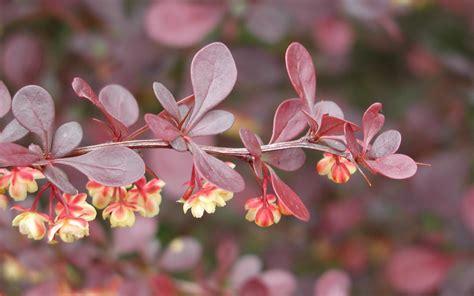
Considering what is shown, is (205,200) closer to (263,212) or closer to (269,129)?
(263,212)

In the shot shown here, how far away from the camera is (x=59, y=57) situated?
5.50 ft

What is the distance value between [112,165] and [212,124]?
127 mm

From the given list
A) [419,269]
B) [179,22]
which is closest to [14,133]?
[179,22]

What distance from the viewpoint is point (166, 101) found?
0.70 metres

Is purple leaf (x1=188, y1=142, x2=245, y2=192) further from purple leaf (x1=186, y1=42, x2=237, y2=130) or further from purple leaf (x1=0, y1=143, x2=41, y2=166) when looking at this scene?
purple leaf (x1=0, y1=143, x2=41, y2=166)

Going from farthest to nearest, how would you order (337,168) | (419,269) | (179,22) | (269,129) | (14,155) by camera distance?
(269,129) → (419,269) → (179,22) → (337,168) → (14,155)

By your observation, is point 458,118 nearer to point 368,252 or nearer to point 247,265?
point 368,252

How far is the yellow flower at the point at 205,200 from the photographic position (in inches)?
27.5

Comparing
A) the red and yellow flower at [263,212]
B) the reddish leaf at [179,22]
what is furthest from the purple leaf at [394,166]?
the reddish leaf at [179,22]

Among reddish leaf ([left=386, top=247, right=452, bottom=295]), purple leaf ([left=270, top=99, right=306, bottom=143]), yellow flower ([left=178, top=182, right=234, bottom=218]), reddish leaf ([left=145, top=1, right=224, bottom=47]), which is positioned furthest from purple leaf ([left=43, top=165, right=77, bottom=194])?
reddish leaf ([left=386, top=247, right=452, bottom=295])

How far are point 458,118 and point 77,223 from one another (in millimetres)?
1380

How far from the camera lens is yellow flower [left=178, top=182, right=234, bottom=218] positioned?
27.5 inches

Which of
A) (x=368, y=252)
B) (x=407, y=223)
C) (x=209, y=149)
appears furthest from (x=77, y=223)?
(x=368, y=252)

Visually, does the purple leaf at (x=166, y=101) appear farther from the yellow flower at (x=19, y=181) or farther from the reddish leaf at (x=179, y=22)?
the reddish leaf at (x=179, y=22)
